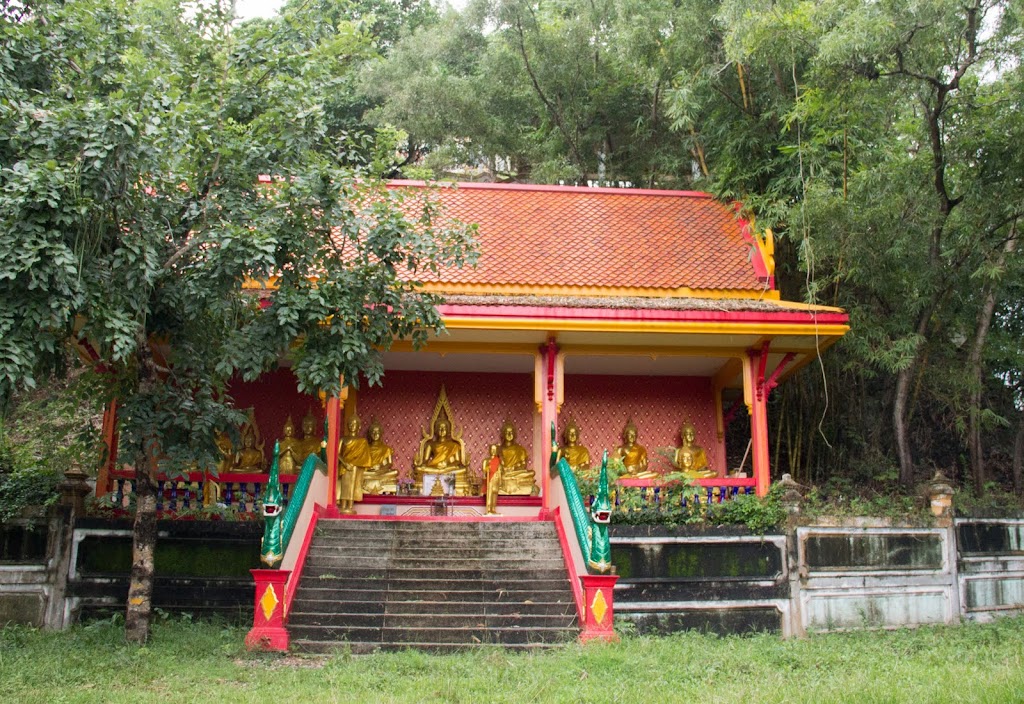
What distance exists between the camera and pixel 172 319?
8555 millimetres

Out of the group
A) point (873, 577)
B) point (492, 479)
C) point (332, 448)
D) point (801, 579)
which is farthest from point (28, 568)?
point (873, 577)

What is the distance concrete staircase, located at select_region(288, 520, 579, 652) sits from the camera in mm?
8609

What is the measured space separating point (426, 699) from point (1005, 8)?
30.1ft

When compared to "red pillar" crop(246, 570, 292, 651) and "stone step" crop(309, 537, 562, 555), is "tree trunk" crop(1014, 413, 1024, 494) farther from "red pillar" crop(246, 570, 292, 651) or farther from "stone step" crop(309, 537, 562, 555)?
"red pillar" crop(246, 570, 292, 651)

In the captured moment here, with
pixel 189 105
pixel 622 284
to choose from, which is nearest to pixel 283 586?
pixel 189 105

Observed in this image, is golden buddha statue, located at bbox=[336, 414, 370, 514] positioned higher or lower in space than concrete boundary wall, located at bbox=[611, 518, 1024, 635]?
higher

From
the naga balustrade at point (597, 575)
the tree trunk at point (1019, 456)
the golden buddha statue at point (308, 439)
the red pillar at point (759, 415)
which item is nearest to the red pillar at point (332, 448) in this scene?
the golden buddha statue at point (308, 439)

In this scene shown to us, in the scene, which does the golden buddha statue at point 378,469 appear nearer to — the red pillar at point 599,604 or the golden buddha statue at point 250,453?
the golden buddha statue at point 250,453

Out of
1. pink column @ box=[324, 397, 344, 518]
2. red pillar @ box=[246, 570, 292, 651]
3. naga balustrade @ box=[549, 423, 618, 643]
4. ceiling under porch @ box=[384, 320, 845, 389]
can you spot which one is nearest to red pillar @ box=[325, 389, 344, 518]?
pink column @ box=[324, 397, 344, 518]

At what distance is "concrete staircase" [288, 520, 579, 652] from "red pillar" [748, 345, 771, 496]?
9.24ft

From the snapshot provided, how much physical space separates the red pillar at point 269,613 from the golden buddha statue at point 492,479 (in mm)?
4300

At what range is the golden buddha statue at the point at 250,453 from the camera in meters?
12.9

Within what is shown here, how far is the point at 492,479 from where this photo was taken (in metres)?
12.7

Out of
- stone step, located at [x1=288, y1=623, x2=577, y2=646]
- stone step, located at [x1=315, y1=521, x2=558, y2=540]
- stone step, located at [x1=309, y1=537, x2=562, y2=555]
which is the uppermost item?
stone step, located at [x1=315, y1=521, x2=558, y2=540]
